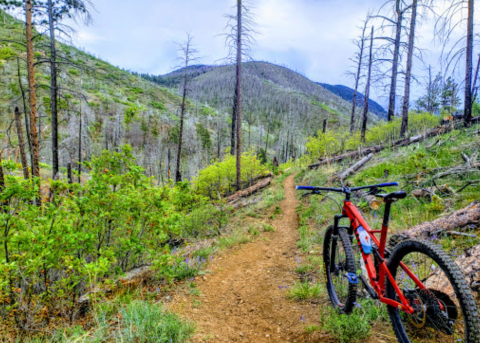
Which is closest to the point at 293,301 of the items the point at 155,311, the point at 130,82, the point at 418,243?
the point at 155,311

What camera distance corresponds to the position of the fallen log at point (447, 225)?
3213 mm

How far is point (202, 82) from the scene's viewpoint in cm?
15175

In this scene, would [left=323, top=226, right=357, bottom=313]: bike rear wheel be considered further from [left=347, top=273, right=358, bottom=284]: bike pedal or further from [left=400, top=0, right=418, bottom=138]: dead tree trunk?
[left=400, top=0, right=418, bottom=138]: dead tree trunk

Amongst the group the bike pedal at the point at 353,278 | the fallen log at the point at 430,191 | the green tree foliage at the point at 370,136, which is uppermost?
the green tree foliage at the point at 370,136

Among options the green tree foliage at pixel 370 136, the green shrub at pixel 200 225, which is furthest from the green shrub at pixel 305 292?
the green tree foliage at pixel 370 136

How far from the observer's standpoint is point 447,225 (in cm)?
333

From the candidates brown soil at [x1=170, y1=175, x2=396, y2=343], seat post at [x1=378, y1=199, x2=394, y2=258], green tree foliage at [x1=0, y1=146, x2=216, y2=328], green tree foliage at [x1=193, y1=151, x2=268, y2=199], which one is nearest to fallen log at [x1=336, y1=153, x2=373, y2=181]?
brown soil at [x1=170, y1=175, x2=396, y2=343]

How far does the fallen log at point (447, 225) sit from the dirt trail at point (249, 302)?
164 cm

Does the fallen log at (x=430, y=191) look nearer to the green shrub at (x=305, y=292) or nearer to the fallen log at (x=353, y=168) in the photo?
the green shrub at (x=305, y=292)

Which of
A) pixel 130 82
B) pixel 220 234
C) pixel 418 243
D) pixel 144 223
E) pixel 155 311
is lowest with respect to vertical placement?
pixel 220 234

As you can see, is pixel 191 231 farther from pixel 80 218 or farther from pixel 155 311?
pixel 155 311

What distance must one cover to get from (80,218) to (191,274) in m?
2.12

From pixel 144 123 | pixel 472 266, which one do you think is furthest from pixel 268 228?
pixel 144 123

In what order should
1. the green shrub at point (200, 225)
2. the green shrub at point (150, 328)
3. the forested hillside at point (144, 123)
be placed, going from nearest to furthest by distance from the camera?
1. the green shrub at point (150, 328)
2. the green shrub at point (200, 225)
3. the forested hillside at point (144, 123)
